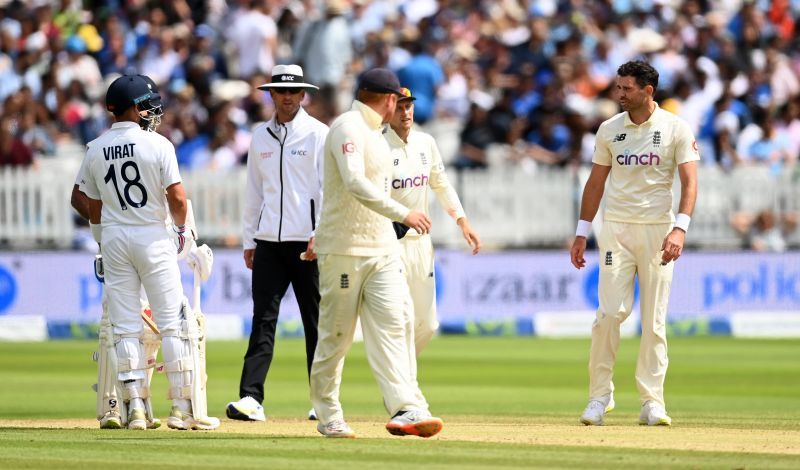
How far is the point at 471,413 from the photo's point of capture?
483 inches

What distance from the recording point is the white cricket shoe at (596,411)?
10859 mm

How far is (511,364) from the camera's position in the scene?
56.4 ft

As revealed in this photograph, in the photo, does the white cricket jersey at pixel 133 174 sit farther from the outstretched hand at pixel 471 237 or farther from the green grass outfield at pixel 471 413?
the outstretched hand at pixel 471 237

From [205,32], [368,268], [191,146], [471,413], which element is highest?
[205,32]

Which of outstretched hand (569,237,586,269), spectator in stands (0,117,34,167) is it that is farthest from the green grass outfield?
spectator in stands (0,117,34,167)

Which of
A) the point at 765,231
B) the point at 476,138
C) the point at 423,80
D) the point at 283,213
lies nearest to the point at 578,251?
the point at 283,213

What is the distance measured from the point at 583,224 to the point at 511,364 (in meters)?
6.07

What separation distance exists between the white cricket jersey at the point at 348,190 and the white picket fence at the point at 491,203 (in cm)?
1188

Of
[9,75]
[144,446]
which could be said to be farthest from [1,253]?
[144,446]

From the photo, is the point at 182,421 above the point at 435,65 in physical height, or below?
below

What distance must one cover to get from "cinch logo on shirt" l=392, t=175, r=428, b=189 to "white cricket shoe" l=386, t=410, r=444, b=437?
2332mm

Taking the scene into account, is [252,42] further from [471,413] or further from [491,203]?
[471,413]

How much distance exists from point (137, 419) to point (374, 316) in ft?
5.74

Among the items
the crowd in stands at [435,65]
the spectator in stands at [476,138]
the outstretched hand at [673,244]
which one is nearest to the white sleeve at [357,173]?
the outstretched hand at [673,244]
